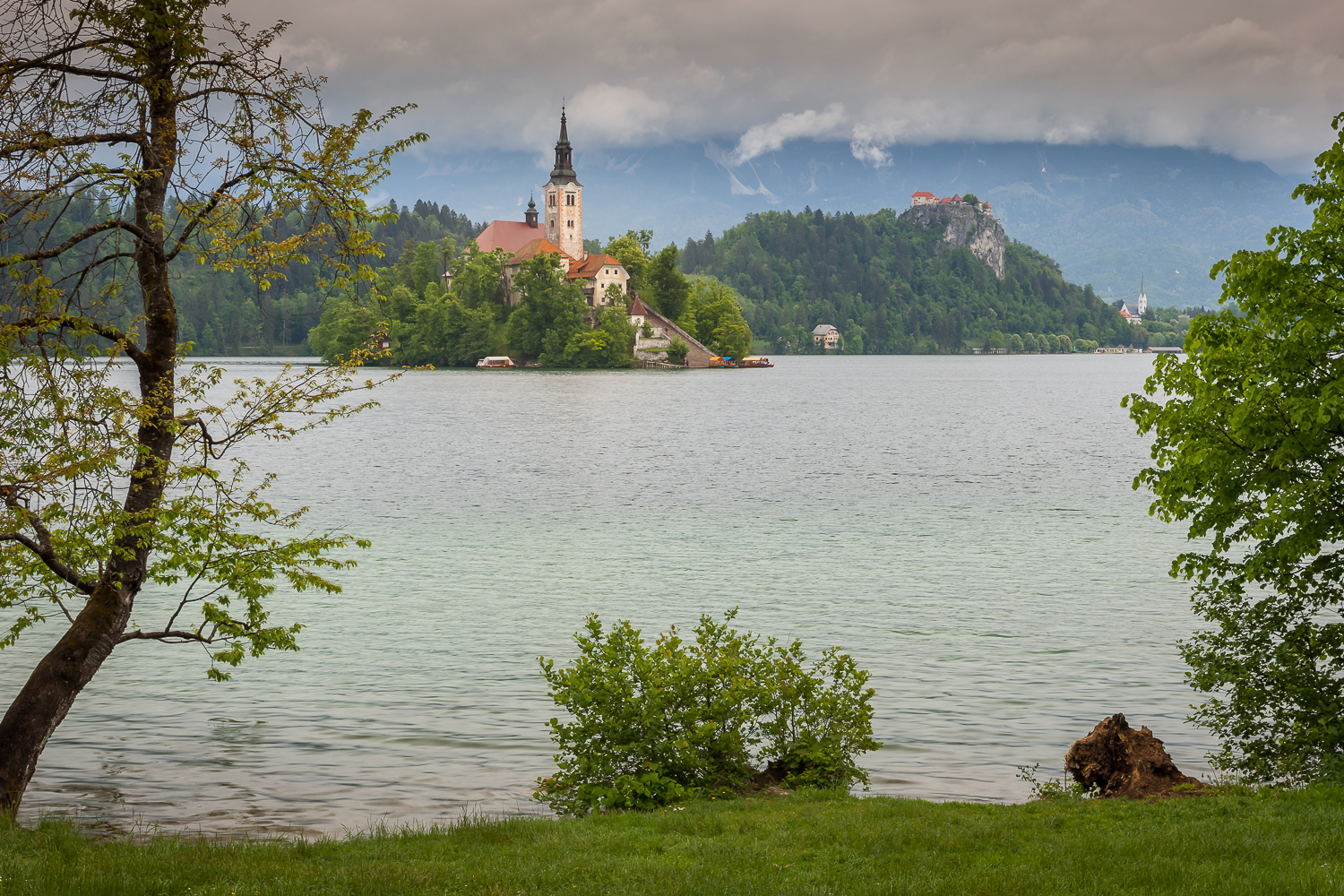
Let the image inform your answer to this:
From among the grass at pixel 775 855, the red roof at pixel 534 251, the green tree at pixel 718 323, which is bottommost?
the grass at pixel 775 855

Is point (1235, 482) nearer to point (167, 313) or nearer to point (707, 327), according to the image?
point (167, 313)

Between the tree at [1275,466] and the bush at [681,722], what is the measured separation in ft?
13.0

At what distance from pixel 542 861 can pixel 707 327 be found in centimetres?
17859

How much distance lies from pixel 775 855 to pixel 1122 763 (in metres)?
5.53

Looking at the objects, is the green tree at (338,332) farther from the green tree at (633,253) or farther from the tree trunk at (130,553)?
the tree trunk at (130,553)

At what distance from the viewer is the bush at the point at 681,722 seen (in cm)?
1195

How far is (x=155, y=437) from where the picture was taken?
11.5 m

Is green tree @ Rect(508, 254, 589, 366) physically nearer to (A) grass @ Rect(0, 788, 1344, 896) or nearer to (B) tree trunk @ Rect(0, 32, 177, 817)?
(B) tree trunk @ Rect(0, 32, 177, 817)

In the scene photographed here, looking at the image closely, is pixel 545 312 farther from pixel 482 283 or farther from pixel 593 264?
pixel 593 264

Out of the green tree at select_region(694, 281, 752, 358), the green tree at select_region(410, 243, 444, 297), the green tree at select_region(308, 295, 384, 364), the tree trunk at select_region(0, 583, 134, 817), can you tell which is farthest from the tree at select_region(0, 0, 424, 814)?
the green tree at select_region(410, 243, 444, 297)

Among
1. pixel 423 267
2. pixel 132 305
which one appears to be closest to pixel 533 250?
pixel 423 267

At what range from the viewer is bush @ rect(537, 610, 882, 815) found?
11.9 meters

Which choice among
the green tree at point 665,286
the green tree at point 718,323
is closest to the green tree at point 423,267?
the green tree at point 665,286

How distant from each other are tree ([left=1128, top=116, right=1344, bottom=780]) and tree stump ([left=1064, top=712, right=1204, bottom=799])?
0.71 meters
